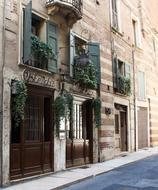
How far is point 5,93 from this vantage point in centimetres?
1139

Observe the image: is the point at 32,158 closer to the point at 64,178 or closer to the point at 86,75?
the point at 64,178

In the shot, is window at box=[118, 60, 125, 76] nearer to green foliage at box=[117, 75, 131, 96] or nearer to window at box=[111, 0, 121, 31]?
green foliage at box=[117, 75, 131, 96]

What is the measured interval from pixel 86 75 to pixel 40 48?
3.35 meters

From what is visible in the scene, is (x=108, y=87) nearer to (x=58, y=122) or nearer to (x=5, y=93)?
(x=58, y=122)

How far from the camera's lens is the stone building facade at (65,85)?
11734 millimetres

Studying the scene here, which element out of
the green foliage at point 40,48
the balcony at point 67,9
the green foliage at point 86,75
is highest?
the balcony at point 67,9

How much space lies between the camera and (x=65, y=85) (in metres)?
14.8

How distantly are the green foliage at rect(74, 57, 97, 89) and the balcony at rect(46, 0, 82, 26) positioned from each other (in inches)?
66.2

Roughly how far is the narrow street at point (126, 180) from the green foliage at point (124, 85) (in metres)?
5.48

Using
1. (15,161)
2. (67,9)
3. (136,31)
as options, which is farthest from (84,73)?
(136,31)

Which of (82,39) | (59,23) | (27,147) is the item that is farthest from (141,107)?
(27,147)

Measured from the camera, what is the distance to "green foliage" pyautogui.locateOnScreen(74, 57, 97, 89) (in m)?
15.5

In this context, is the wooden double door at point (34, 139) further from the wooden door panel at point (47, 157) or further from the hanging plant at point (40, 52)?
the hanging plant at point (40, 52)

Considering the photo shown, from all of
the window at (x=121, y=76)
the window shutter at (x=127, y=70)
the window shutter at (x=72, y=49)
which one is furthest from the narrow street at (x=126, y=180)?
the window shutter at (x=127, y=70)
